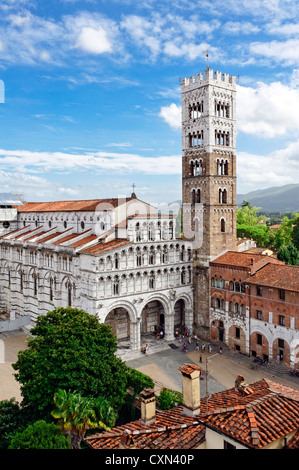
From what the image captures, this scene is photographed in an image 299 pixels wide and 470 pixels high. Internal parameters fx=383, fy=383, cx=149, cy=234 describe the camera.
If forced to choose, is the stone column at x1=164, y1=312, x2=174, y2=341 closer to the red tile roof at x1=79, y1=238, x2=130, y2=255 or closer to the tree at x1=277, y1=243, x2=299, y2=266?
the red tile roof at x1=79, y1=238, x2=130, y2=255

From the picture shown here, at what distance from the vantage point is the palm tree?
22.6 metres

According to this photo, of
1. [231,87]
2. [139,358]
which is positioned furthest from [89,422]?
[231,87]

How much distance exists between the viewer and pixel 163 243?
46.0m

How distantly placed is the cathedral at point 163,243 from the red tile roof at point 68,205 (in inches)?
11.0

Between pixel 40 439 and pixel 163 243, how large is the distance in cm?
2871

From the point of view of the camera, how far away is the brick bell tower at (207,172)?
4719 cm

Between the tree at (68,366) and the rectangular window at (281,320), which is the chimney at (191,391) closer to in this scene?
the tree at (68,366)

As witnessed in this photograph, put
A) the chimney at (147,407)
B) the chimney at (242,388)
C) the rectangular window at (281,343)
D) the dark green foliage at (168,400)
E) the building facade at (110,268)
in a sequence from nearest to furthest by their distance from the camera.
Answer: the chimney at (147,407) < the chimney at (242,388) < the dark green foliage at (168,400) < the rectangular window at (281,343) < the building facade at (110,268)

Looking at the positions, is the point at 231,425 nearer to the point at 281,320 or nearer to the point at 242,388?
the point at 242,388

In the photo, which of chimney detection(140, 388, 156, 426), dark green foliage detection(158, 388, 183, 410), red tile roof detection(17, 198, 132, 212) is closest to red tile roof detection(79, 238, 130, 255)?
red tile roof detection(17, 198, 132, 212)

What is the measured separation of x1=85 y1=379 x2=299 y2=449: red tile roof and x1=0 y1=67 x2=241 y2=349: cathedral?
964 inches

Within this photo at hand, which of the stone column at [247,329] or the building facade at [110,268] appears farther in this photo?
the stone column at [247,329]

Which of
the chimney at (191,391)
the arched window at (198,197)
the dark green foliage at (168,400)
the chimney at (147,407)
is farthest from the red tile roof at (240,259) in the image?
the chimney at (147,407)

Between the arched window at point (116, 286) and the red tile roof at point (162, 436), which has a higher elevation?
the arched window at point (116, 286)
